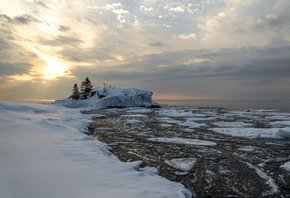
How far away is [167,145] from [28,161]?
520cm

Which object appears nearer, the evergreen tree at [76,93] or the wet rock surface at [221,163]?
the wet rock surface at [221,163]

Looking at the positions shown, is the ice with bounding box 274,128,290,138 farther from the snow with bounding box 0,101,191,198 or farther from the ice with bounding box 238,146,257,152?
the snow with bounding box 0,101,191,198

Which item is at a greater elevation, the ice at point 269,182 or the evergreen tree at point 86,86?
the evergreen tree at point 86,86

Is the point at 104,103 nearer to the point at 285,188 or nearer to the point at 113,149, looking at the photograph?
the point at 113,149

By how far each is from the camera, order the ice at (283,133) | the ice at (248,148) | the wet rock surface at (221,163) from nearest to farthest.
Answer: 1. the wet rock surface at (221,163)
2. the ice at (248,148)
3. the ice at (283,133)

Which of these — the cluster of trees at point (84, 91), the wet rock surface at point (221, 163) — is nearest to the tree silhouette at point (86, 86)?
the cluster of trees at point (84, 91)

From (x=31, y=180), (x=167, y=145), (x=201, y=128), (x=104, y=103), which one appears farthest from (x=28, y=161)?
(x=104, y=103)

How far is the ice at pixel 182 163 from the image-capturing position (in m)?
4.74

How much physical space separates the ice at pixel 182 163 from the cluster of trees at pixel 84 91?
147 feet

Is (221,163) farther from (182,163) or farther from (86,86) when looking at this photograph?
(86,86)

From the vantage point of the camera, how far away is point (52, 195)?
2.29 meters

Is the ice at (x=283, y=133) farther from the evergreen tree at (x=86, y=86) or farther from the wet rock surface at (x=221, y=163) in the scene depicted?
the evergreen tree at (x=86, y=86)

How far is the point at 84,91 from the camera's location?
49.3m

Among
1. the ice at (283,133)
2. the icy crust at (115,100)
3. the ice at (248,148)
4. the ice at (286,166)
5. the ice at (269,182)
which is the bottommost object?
the ice at (269,182)
